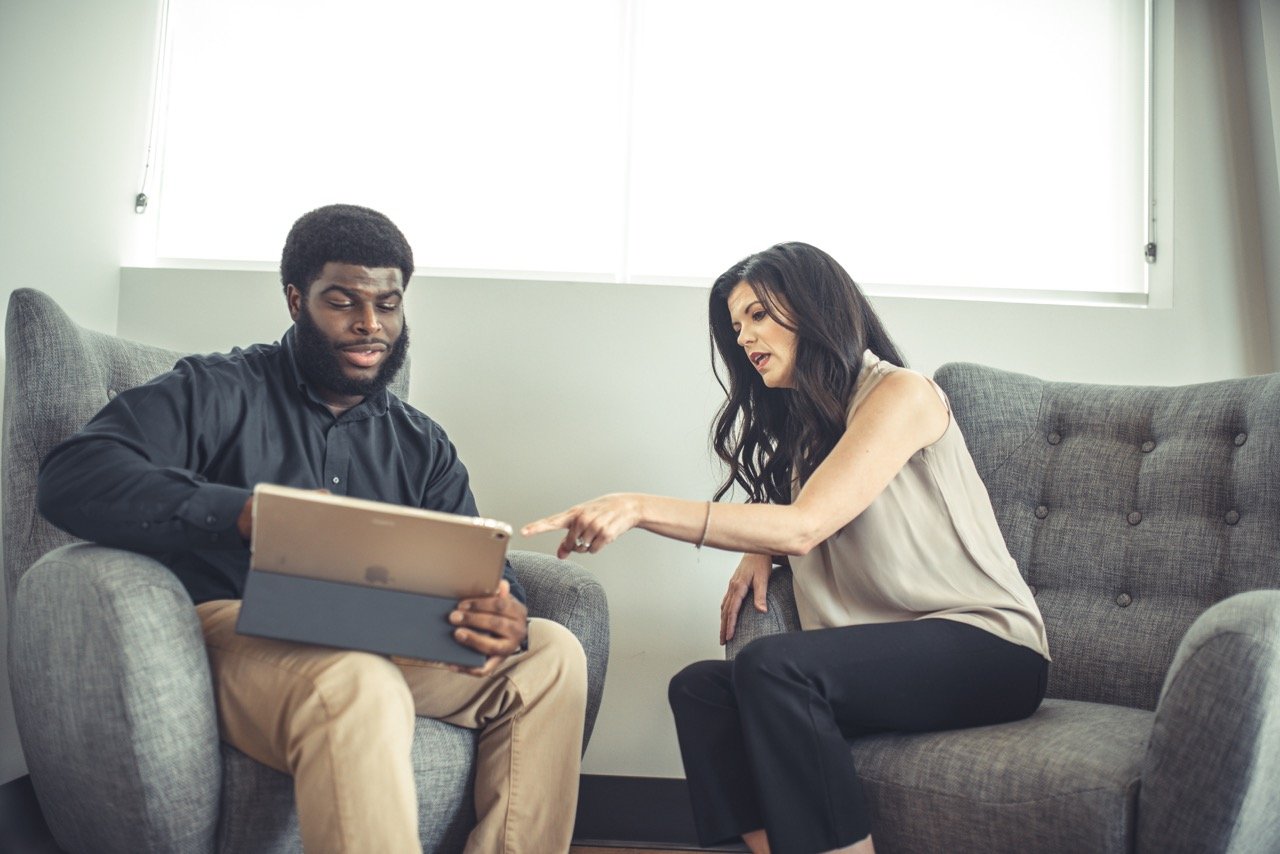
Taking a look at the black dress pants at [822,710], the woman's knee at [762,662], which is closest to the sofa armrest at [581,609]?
the black dress pants at [822,710]

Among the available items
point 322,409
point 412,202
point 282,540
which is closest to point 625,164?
point 412,202

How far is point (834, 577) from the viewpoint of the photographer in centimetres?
161

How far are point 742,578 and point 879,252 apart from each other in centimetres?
106

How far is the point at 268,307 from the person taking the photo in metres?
2.24

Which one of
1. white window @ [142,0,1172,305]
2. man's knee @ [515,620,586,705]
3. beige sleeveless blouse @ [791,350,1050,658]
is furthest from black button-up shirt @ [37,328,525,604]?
white window @ [142,0,1172,305]

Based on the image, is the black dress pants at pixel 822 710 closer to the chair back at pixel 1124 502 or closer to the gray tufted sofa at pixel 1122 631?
the gray tufted sofa at pixel 1122 631

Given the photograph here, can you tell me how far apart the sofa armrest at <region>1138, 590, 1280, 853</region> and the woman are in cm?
30

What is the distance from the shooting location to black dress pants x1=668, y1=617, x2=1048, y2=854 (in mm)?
1284

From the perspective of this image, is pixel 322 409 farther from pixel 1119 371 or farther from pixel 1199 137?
pixel 1199 137

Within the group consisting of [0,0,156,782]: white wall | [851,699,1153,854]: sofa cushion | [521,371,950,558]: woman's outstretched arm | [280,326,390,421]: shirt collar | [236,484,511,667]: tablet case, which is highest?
[0,0,156,782]: white wall

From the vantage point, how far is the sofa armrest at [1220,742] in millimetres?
1058

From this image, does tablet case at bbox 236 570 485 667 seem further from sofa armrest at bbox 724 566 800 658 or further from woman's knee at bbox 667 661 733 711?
sofa armrest at bbox 724 566 800 658

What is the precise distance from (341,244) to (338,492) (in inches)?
16.5

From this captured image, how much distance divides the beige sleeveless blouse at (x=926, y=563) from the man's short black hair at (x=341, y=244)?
2.72 ft
